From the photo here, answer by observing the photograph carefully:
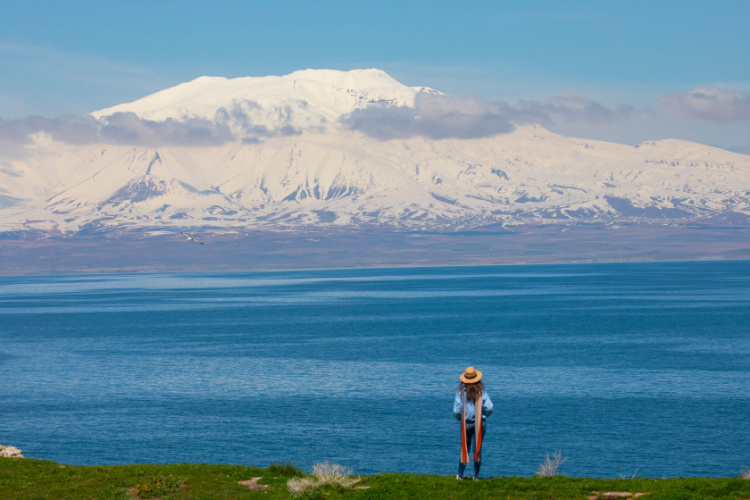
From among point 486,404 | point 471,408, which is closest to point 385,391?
point 471,408

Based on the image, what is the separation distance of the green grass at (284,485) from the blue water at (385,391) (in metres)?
15.0

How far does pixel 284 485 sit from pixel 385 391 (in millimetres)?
38324

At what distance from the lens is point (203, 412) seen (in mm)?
55750

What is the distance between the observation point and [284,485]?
79.8 ft

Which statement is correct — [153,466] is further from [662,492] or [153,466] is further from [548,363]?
[548,363]

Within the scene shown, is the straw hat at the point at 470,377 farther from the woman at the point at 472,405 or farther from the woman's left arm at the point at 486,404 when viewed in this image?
the woman's left arm at the point at 486,404

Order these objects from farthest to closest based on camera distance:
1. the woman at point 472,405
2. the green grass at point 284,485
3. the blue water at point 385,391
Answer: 1. the blue water at point 385,391
2. the woman at point 472,405
3. the green grass at point 284,485

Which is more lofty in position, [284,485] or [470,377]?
[470,377]

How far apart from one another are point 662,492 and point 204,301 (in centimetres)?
17444

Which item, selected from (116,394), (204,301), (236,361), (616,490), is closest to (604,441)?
(616,490)

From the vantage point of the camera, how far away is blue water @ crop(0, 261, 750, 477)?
44.5 metres

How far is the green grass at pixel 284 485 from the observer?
22062mm

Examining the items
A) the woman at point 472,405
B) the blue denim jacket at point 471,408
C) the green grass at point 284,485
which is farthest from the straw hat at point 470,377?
the green grass at point 284,485

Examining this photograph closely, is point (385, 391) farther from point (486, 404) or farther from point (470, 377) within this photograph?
point (470, 377)
